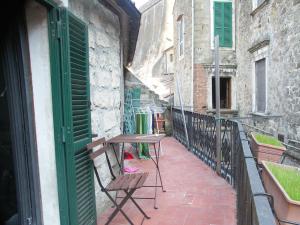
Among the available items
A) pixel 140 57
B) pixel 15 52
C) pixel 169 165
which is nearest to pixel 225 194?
pixel 169 165

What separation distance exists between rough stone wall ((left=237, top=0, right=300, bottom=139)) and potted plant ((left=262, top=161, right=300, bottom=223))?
4.81 meters

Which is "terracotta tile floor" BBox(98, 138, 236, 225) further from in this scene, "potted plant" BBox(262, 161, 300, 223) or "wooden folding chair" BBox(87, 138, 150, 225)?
"potted plant" BBox(262, 161, 300, 223)

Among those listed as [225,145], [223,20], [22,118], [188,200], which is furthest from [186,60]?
[22,118]

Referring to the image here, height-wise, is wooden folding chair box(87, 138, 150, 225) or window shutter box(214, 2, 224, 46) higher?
window shutter box(214, 2, 224, 46)

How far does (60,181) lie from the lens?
7.64 ft

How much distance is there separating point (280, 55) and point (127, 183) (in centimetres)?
538

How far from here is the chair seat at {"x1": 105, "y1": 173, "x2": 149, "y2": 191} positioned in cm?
297

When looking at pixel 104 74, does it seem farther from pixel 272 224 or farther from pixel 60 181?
pixel 272 224

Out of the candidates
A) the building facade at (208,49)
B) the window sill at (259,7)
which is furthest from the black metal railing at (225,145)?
the window sill at (259,7)

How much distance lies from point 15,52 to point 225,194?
10.6 feet

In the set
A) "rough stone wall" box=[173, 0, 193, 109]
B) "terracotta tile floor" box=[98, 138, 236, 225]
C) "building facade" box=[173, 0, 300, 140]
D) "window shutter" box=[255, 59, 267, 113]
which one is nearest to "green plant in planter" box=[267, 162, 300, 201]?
"terracotta tile floor" box=[98, 138, 236, 225]

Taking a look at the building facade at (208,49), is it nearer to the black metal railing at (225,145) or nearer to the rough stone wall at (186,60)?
the rough stone wall at (186,60)

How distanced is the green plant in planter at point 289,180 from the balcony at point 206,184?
175mm

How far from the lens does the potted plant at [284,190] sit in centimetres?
150
